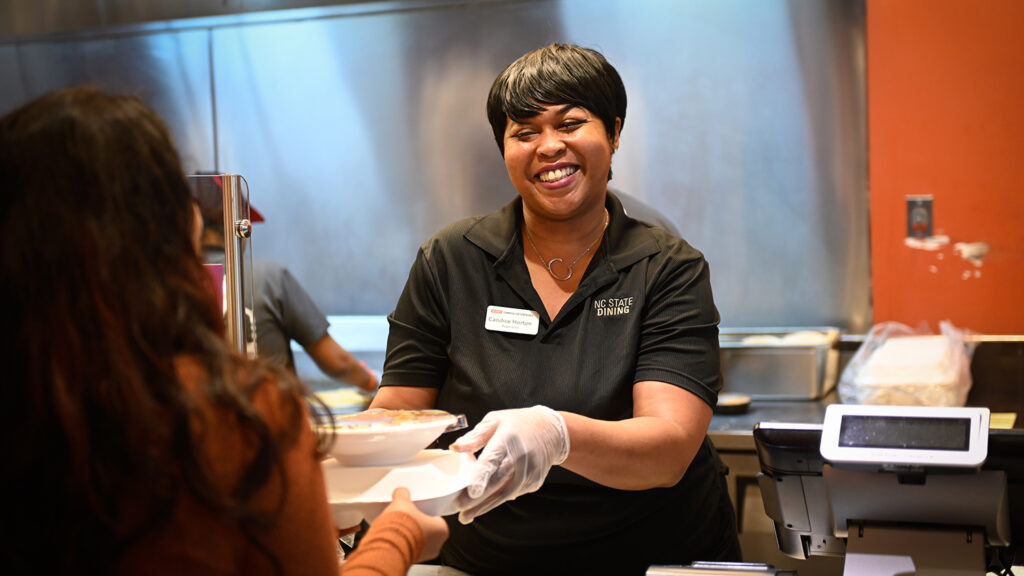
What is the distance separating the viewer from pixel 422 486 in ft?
3.69

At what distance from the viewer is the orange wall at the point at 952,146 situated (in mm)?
2768

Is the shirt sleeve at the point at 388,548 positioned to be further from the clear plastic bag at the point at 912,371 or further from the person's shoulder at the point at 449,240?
the clear plastic bag at the point at 912,371

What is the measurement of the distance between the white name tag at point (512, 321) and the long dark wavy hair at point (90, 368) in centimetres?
88

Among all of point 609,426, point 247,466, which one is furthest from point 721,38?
point 247,466

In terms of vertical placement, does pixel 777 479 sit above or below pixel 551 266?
below

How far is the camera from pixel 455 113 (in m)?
3.40

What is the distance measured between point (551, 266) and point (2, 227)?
1.08m

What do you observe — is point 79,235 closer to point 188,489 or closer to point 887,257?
point 188,489

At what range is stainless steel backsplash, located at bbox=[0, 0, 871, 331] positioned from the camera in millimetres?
3027

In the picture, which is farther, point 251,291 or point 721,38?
point 721,38

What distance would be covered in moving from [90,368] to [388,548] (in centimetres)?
36

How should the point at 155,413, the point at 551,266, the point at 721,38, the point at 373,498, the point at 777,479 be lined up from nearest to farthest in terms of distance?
1. the point at 155,413
2. the point at 373,498
3. the point at 777,479
4. the point at 551,266
5. the point at 721,38

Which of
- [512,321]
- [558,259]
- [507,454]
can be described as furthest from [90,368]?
[558,259]

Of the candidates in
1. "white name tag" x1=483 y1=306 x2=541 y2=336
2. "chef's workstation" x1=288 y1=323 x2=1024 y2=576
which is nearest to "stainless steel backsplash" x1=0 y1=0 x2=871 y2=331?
"chef's workstation" x1=288 y1=323 x2=1024 y2=576
